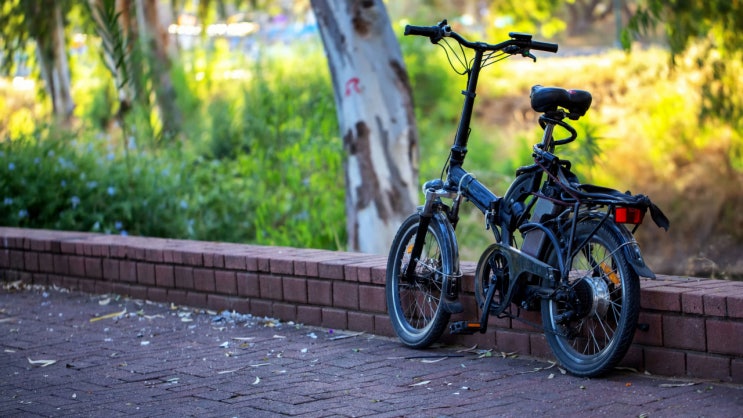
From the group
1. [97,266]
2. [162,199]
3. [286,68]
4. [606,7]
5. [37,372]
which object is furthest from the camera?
[606,7]

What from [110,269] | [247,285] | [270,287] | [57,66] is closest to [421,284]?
[270,287]

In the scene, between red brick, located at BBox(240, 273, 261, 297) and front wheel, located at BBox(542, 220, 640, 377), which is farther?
red brick, located at BBox(240, 273, 261, 297)

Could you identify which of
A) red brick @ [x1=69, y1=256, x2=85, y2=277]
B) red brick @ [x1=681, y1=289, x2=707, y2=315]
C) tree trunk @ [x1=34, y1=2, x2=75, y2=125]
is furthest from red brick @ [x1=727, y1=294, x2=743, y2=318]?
tree trunk @ [x1=34, y1=2, x2=75, y2=125]

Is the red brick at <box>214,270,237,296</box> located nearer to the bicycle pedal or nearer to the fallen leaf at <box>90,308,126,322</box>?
the fallen leaf at <box>90,308,126,322</box>

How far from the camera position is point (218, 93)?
21.1m

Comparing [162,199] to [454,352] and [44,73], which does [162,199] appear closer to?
[454,352]

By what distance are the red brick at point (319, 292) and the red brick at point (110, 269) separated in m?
2.06

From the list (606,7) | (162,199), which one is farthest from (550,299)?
(606,7)

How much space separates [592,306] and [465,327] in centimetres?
84

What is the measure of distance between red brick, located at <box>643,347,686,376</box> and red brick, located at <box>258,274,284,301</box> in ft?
8.42

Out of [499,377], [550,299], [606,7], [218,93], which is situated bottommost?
[499,377]

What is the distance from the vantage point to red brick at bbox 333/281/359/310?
6252 millimetres

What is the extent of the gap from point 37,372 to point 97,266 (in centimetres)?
255

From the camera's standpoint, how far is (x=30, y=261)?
8672 mm
